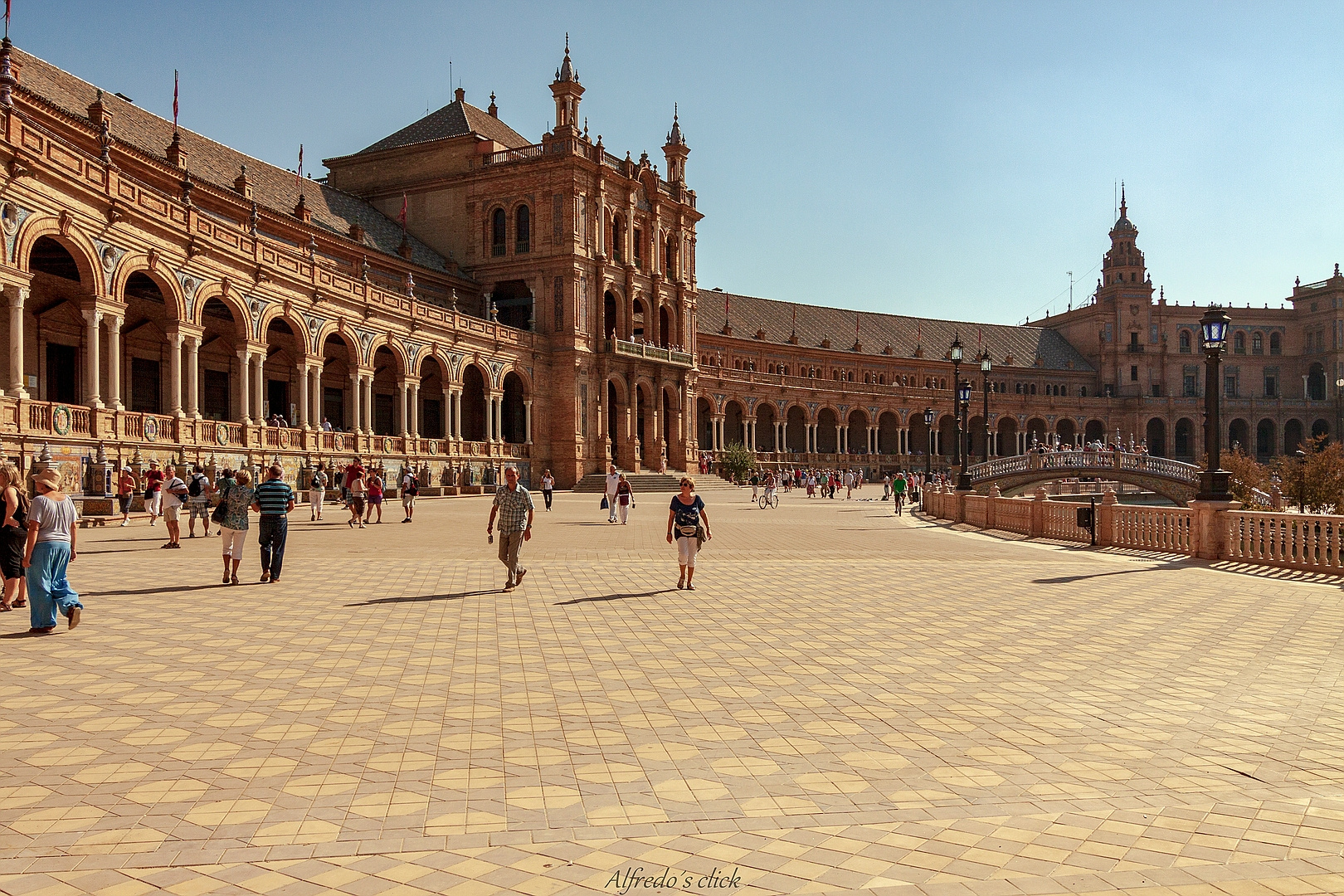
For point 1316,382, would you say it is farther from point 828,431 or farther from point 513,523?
point 513,523

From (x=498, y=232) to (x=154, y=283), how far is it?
92.6 ft

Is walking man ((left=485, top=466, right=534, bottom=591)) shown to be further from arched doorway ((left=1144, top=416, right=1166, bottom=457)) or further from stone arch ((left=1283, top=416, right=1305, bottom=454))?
stone arch ((left=1283, top=416, right=1305, bottom=454))

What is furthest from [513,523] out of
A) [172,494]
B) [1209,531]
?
[1209,531]

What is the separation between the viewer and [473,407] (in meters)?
53.1

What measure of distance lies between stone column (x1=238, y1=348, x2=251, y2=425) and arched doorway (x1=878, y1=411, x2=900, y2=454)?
66.2 m

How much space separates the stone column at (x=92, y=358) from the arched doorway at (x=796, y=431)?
6414 centimetres

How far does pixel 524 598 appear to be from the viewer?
11.6 meters

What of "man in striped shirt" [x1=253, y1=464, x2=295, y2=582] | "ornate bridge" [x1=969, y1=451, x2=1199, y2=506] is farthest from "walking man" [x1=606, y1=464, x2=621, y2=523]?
"ornate bridge" [x1=969, y1=451, x2=1199, y2=506]

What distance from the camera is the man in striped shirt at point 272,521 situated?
1283 centimetres

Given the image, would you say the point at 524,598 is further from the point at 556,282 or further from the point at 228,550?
the point at 556,282

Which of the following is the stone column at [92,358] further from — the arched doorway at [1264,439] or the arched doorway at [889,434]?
the arched doorway at [1264,439]

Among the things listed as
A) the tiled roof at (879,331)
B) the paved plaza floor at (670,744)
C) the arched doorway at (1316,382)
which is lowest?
the paved plaza floor at (670,744)

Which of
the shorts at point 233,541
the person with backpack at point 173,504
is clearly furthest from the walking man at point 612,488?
the shorts at point 233,541

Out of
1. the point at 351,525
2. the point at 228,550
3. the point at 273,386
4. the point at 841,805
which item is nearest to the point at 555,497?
the point at 273,386
